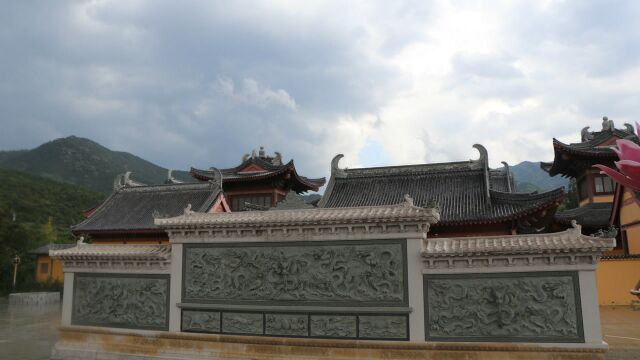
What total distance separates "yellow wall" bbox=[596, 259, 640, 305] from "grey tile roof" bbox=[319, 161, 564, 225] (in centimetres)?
475

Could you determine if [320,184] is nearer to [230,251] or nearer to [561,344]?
[230,251]

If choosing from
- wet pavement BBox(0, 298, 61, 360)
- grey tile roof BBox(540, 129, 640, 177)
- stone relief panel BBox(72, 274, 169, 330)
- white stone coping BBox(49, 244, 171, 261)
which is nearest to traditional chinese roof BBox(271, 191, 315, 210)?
white stone coping BBox(49, 244, 171, 261)

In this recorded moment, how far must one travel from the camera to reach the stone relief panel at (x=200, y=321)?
9.80 meters

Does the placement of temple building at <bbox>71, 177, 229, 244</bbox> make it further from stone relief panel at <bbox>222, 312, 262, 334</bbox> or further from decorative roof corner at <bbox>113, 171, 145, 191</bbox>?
stone relief panel at <bbox>222, 312, 262, 334</bbox>

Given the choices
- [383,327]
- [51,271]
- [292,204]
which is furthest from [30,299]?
[383,327]

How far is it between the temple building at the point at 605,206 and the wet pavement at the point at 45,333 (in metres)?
1.12

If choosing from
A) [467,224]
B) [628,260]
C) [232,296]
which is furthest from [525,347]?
[628,260]

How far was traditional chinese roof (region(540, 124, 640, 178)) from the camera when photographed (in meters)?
22.0

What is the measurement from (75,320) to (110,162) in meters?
90.3

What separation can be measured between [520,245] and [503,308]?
1.10m

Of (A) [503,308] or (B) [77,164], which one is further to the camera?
(B) [77,164]

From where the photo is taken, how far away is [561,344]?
789 cm

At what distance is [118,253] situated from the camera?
10.5 m

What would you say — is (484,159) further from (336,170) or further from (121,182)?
(121,182)
